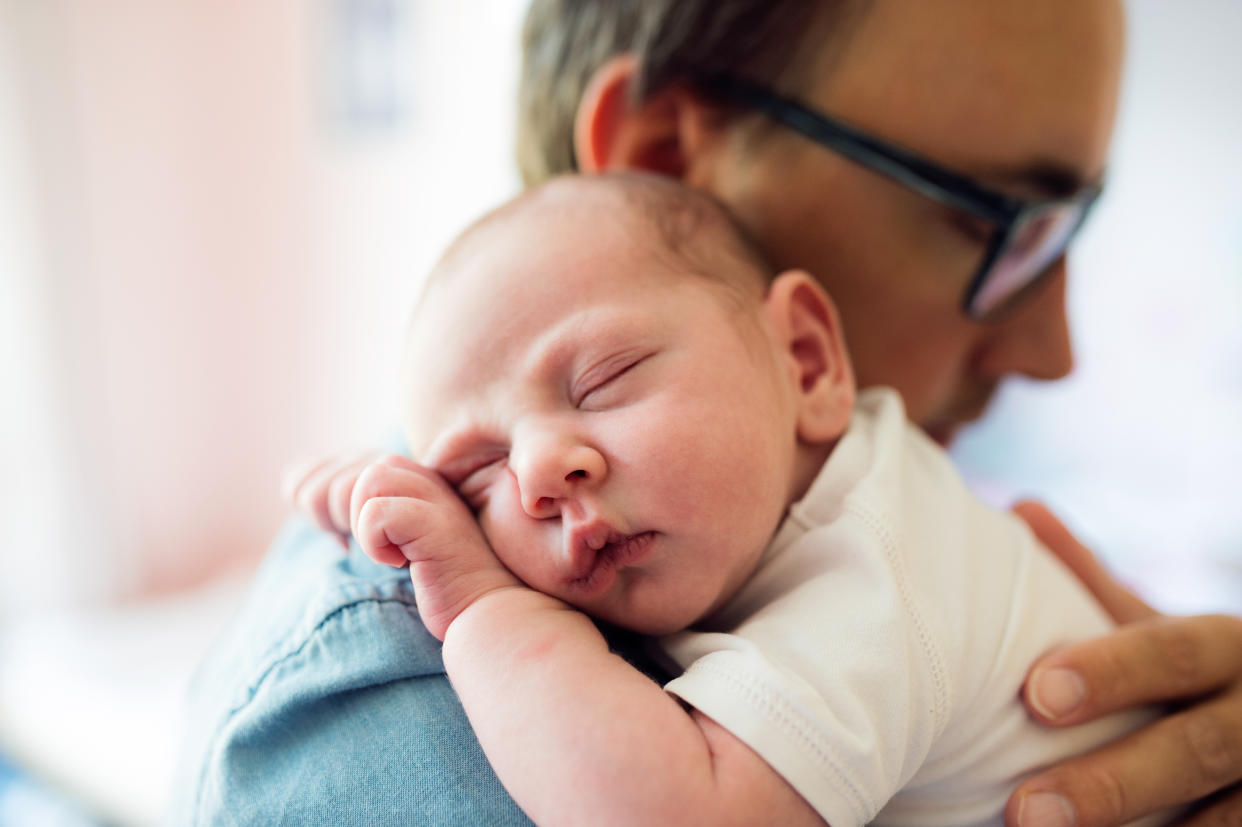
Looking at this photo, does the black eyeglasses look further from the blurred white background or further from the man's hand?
the blurred white background

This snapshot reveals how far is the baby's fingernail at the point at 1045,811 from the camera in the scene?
83cm

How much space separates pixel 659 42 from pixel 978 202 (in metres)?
0.51

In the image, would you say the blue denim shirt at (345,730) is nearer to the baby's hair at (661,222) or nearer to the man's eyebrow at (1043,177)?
the baby's hair at (661,222)

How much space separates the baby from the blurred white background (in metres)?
1.03

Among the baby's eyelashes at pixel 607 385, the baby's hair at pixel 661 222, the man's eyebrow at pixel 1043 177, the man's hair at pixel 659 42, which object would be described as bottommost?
the baby's eyelashes at pixel 607 385

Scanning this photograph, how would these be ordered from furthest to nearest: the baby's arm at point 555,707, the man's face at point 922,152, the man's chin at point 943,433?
the man's chin at point 943,433
the man's face at point 922,152
the baby's arm at point 555,707

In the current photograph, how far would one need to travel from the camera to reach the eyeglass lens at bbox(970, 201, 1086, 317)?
1236mm

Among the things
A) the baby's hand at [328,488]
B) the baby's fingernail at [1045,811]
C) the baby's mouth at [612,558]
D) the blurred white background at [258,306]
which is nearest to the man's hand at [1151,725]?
the baby's fingernail at [1045,811]

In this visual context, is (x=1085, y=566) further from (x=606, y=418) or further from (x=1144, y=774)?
(x=606, y=418)

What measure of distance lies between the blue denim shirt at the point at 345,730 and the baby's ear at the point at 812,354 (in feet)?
1.55

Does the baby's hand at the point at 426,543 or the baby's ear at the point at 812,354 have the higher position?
the baby's ear at the point at 812,354

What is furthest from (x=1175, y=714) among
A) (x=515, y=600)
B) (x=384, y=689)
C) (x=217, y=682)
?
(x=217, y=682)

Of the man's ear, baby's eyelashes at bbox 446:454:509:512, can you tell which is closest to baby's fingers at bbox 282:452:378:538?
baby's eyelashes at bbox 446:454:509:512

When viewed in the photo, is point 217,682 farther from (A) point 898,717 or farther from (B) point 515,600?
(A) point 898,717
